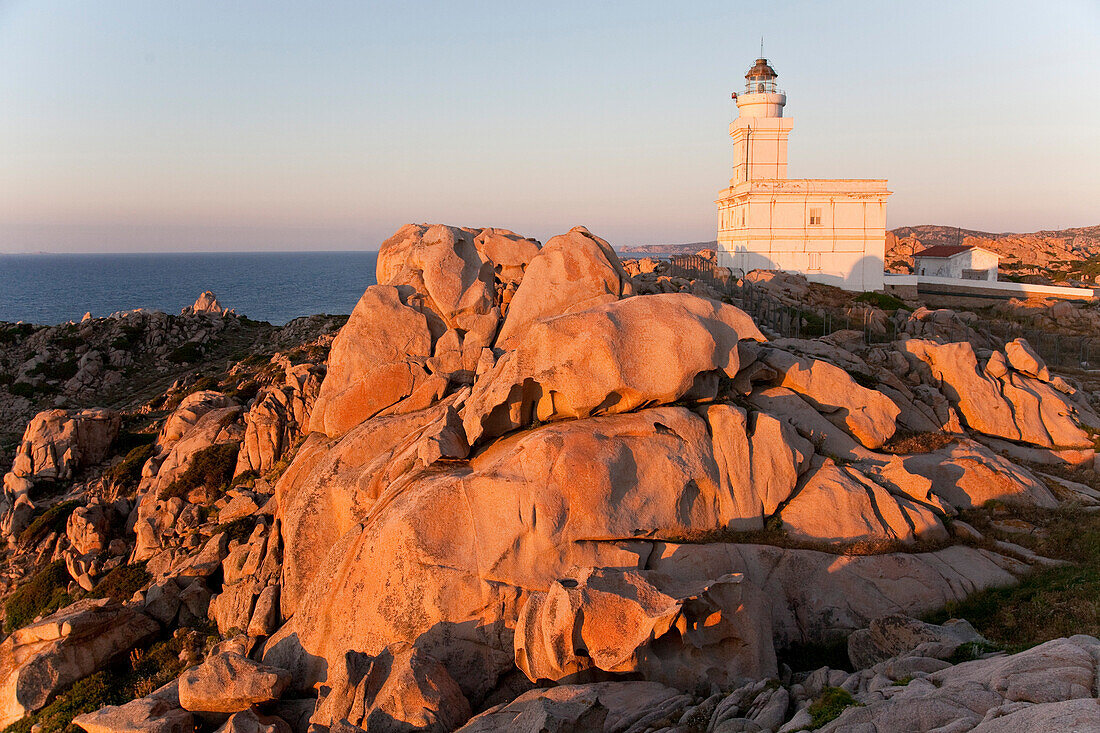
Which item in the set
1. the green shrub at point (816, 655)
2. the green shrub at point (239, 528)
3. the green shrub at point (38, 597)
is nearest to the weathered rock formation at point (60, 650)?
the green shrub at point (239, 528)

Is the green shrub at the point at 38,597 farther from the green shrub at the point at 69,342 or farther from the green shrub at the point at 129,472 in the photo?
the green shrub at the point at 69,342

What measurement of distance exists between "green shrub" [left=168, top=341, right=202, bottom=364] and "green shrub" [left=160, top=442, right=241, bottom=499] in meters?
40.0

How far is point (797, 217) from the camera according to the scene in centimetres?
5872

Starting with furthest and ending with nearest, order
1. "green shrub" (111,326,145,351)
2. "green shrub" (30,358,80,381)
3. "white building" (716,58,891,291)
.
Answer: "green shrub" (111,326,145,351) < "white building" (716,58,891,291) < "green shrub" (30,358,80,381)

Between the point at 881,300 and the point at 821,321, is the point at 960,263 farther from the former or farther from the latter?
the point at 821,321

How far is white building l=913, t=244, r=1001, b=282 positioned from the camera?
69.9 meters

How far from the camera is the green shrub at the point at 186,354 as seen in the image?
2426 inches

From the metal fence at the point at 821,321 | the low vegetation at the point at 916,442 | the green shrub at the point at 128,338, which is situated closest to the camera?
the low vegetation at the point at 916,442

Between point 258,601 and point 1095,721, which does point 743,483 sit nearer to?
point 1095,721

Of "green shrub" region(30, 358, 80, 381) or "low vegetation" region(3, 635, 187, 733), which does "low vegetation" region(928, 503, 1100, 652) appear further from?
"green shrub" region(30, 358, 80, 381)

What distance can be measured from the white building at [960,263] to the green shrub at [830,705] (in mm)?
67160

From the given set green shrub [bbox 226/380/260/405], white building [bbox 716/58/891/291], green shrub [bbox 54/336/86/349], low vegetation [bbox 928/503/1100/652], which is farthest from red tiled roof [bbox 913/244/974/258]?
green shrub [bbox 54/336/86/349]

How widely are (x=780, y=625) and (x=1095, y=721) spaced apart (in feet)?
27.9

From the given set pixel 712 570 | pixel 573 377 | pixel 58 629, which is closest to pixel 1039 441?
pixel 712 570
